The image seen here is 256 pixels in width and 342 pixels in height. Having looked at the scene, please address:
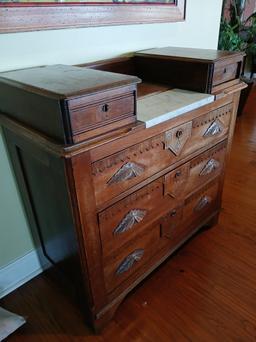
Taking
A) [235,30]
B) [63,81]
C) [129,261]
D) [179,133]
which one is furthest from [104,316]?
[235,30]

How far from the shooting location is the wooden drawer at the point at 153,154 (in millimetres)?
910

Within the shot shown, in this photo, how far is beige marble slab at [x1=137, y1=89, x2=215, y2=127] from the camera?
37.7 inches

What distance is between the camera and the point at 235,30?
10.4 feet

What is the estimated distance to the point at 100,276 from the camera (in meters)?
1.08

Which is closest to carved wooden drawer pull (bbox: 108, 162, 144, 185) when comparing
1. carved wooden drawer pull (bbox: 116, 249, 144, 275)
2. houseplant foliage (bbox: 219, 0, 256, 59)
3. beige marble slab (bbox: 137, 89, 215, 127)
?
beige marble slab (bbox: 137, 89, 215, 127)

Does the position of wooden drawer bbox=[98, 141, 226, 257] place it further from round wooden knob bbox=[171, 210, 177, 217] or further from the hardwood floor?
the hardwood floor

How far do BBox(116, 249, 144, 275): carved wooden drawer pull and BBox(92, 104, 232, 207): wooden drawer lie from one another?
1.13 feet

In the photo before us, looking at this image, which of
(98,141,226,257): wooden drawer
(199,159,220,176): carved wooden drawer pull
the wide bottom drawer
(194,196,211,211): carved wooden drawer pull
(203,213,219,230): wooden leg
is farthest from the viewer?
(203,213,219,230): wooden leg

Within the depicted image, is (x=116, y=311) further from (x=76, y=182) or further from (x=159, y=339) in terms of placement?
(x=76, y=182)

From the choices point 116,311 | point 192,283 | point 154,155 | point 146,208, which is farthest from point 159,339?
point 154,155

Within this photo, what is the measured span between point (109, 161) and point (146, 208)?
33 centimetres

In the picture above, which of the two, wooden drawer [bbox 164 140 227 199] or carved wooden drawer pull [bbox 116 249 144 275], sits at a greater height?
wooden drawer [bbox 164 140 227 199]

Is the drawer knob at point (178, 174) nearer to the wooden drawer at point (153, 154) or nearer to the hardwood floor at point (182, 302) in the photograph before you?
the wooden drawer at point (153, 154)

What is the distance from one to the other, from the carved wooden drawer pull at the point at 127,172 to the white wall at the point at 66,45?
52 cm
